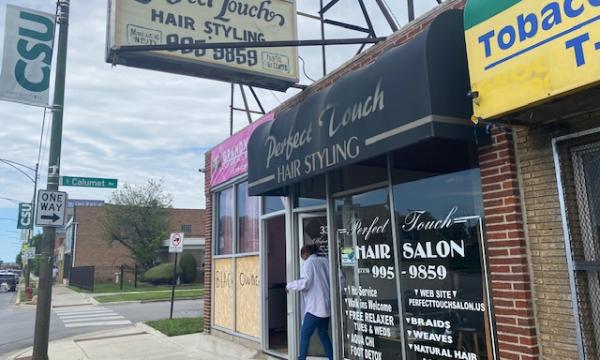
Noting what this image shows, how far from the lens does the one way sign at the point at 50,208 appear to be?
26.1 ft

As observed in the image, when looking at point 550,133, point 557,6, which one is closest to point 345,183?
point 550,133

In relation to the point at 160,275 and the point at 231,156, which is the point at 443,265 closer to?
the point at 231,156

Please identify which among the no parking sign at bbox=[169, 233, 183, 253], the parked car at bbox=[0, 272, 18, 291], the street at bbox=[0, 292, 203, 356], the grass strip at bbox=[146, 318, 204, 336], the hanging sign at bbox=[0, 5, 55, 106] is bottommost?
the street at bbox=[0, 292, 203, 356]

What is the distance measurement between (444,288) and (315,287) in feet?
6.64

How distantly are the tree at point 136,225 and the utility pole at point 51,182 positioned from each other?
96.6 ft

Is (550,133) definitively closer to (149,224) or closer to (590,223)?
(590,223)

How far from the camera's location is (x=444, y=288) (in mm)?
4984

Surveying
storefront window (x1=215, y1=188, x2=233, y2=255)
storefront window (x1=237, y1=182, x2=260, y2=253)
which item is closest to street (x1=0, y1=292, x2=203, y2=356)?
storefront window (x1=215, y1=188, x2=233, y2=255)

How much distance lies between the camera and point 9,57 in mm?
7711

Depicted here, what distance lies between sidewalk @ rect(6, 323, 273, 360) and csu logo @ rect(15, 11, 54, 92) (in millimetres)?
5045

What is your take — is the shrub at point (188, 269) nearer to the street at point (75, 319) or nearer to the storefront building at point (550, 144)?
the street at point (75, 319)

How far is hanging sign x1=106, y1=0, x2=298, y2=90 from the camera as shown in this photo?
740 cm

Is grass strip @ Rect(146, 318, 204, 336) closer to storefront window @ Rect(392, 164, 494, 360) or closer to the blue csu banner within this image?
storefront window @ Rect(392, 164, 494, 360)

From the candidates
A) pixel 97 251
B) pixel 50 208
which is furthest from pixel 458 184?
pixel 97 251
